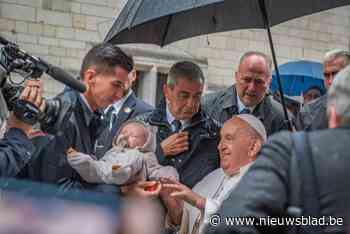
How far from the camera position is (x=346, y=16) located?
1161 cm

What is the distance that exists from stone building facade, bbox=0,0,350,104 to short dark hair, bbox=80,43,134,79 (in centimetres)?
483

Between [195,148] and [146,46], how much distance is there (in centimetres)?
621

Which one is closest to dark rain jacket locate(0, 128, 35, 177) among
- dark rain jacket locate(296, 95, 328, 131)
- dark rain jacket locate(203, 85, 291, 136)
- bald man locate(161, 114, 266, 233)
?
bald man locate(161, 114, 266, 233)

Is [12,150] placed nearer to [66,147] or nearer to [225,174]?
[66,147]

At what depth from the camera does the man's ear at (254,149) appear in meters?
3.38

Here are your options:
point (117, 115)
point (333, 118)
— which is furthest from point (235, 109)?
point (333, 118)

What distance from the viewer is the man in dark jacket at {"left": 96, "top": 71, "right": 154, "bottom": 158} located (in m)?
3.71

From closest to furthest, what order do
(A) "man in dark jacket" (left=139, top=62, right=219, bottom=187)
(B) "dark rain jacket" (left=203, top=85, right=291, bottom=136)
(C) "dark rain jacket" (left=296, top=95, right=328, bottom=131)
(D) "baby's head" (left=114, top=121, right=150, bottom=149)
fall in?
1. (D) "baby's head" (left=114, top=121, right=150, bottom=149)
2. (C) "dark rain jacket" (left=296, top=95, right=328, bottom=131)
3. (A) "man in dark jacket" (left=139, top=62, right=219, bottom=187)
4. (B) "dark rain jacket" (left=203, top=85, right=291, bottom=136)

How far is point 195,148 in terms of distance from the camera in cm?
386

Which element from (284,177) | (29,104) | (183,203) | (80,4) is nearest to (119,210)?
(284,177)

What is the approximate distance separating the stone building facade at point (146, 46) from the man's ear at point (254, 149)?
522cm

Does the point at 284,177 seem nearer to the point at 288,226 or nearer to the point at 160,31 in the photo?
the point at 288,226

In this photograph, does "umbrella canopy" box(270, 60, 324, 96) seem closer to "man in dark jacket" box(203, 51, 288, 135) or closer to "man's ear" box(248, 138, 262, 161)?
"man in dark jacket" box(203, 51, 288, 135)

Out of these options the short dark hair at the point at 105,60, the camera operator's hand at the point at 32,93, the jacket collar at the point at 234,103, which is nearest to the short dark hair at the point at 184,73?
the jacket collar at the point at 234,103
